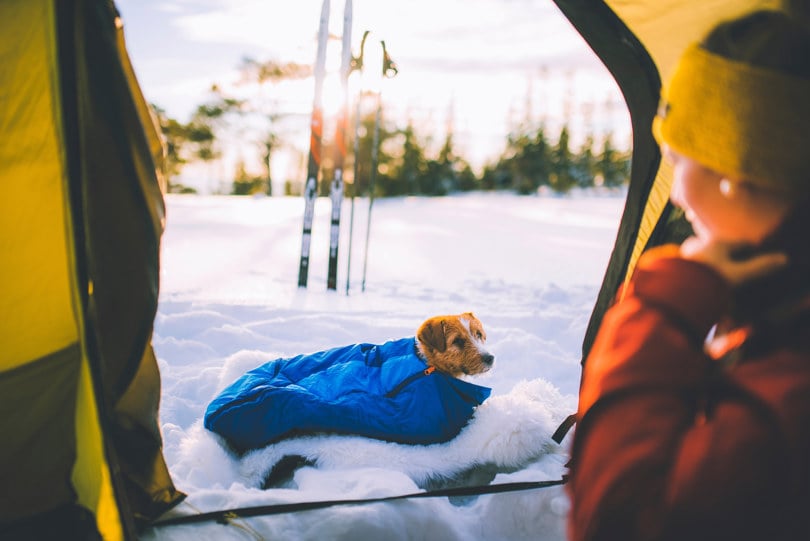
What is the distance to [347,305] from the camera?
4.93m

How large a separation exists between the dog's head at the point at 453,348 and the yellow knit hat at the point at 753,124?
1.71 m

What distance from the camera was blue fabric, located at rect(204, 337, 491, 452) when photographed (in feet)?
7.56

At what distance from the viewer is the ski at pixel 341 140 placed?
5.24 m

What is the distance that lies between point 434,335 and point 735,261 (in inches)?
68.2

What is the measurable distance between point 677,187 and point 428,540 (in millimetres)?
1354

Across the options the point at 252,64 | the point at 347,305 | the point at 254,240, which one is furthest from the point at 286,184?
the point at 347,305

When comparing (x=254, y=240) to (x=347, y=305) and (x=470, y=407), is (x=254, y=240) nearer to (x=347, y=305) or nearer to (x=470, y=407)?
(x=347, y=305)

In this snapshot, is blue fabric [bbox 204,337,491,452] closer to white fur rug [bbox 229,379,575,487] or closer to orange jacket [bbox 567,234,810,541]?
white fur rug [bbox 229,379,575,487]

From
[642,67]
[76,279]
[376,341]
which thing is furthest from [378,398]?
[642,67]

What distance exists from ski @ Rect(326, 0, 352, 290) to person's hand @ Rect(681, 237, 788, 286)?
461 centimetres

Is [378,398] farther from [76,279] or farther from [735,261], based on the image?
[735,261]

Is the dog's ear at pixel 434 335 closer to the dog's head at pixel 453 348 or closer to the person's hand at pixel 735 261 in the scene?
the dog's head at pixel 453 348

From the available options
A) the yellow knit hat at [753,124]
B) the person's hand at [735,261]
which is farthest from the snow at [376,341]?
the yellow knit hat at [753,124]

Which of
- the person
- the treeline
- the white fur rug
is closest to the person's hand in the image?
the person
